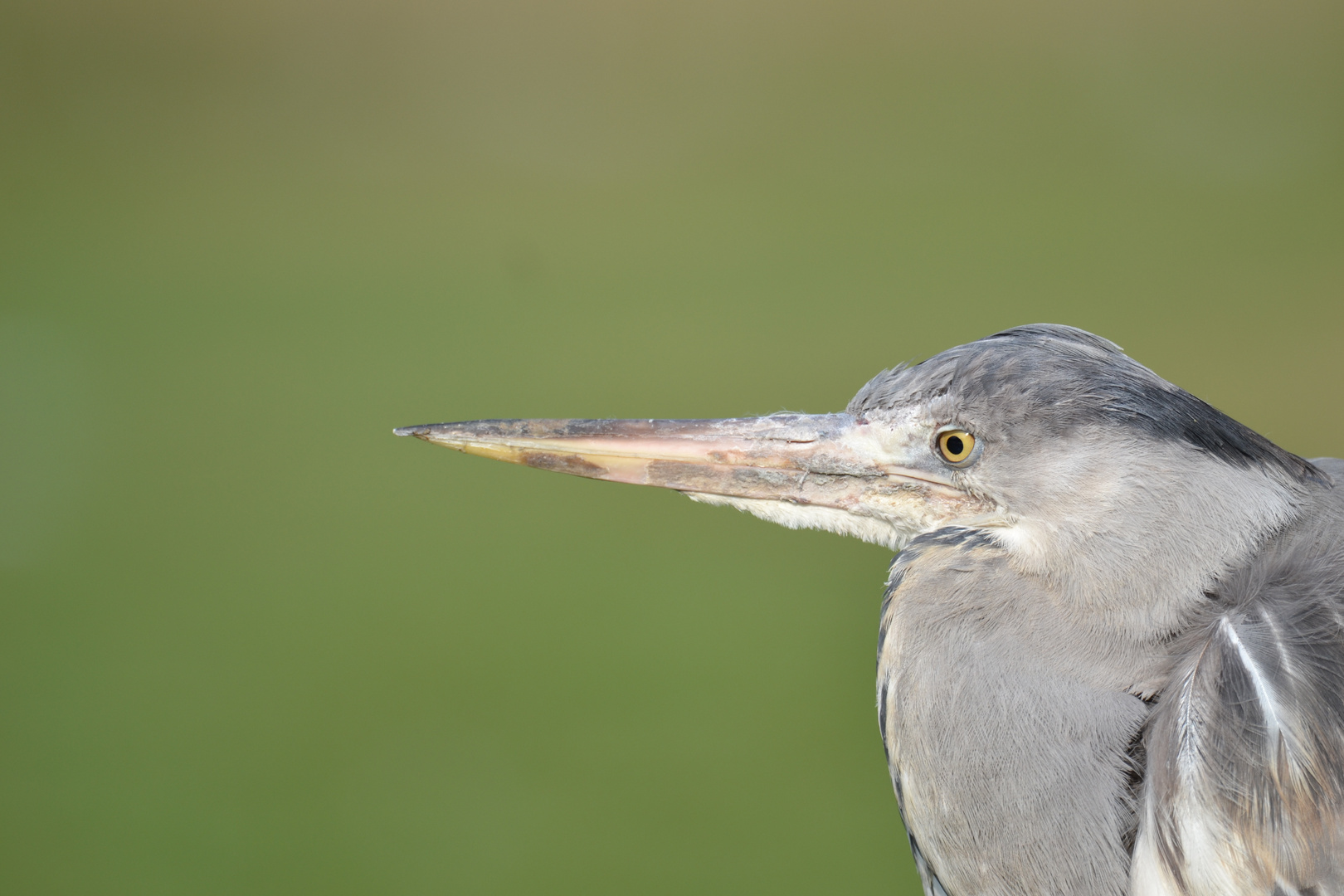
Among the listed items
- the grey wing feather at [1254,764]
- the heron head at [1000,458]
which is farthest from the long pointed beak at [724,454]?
the grey wing feather at [1254,764]

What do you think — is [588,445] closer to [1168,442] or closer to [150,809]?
[1168,442]

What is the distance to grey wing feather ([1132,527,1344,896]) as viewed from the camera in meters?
0.60

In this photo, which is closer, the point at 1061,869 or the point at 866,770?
the point at 1061,869

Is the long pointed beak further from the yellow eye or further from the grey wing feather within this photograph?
the grey wing feather

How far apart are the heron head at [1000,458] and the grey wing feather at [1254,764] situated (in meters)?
0.07

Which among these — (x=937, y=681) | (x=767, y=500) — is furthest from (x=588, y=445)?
(x=937, y=681)

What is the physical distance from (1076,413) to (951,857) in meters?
0.33

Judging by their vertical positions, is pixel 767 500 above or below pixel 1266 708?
above

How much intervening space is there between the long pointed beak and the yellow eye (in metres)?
0.02

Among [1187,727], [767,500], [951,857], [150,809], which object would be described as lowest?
[150,809]

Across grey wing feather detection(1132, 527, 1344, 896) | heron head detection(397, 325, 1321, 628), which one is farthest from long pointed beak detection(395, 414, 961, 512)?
grey wing feather detection(1132, 527, 1344, 896)

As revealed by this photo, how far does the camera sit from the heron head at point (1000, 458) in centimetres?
68

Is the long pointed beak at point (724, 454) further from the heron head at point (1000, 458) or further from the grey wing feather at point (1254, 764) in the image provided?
the grey wing feather at point (1254, 764)

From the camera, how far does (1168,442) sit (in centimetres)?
68
